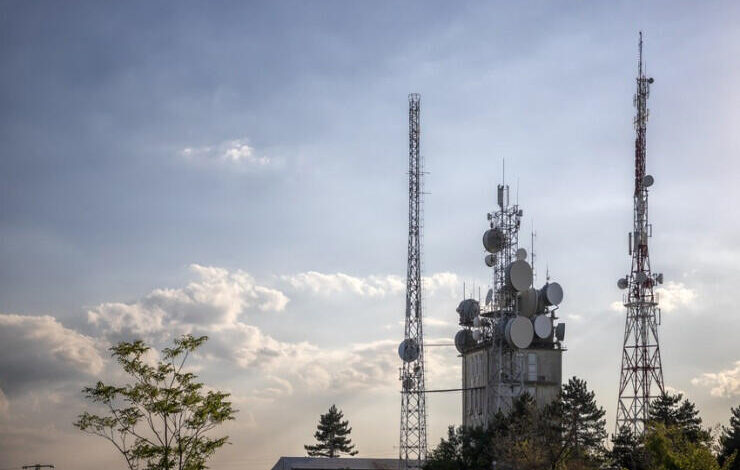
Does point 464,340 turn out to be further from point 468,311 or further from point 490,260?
point 490,260

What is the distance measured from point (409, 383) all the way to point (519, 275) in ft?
42.6

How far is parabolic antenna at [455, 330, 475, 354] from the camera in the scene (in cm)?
9725

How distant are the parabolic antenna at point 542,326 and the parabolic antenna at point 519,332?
1922mm

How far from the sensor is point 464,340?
321ft

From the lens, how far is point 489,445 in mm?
73062

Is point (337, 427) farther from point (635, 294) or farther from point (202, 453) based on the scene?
point (202, 453)

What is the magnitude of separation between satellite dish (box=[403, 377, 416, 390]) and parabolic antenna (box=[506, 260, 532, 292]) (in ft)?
38.2

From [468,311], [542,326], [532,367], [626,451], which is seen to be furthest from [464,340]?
[626,451]

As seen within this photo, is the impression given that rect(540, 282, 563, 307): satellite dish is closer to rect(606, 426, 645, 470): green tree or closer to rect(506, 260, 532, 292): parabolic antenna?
rect(506, 260, 532, 292): parabolic antenna

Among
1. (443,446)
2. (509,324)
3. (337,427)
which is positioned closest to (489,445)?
(443,446)

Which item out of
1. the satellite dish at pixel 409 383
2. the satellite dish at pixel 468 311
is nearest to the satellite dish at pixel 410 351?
the satellite dish at pixel 409 383

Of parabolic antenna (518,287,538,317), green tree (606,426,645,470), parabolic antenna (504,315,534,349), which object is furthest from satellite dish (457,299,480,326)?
green tree (606,426,645,470)

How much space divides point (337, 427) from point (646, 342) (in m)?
55.8

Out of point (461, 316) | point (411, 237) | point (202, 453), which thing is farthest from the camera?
point (461, 316)
